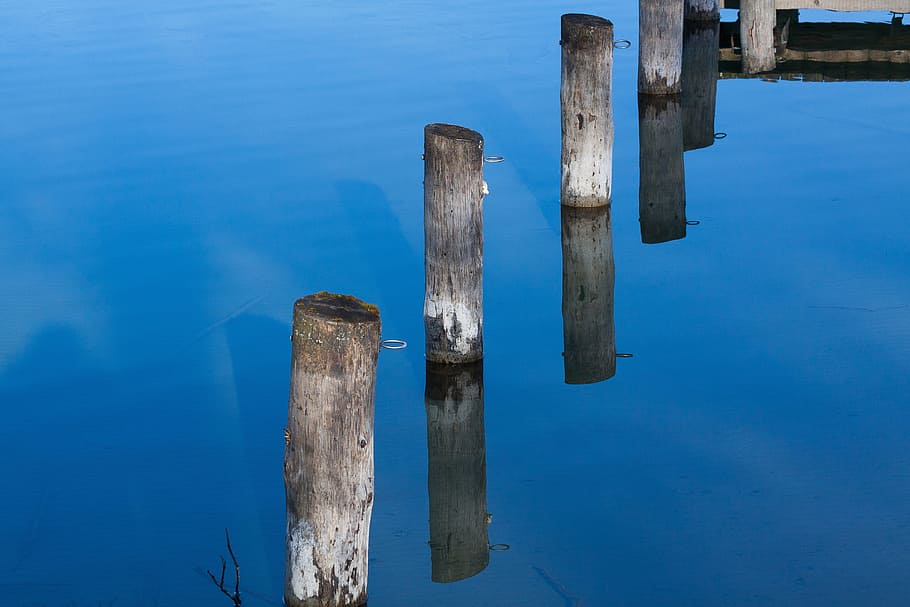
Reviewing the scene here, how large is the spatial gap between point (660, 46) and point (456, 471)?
6.70 m

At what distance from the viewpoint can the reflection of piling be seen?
18.6ft

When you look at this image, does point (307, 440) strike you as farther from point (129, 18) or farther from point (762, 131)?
point (129, 18)

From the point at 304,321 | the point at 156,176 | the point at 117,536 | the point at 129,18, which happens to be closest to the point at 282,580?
the point at 117,536

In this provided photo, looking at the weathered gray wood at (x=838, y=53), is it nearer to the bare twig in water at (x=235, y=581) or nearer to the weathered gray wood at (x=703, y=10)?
the weathered gray wood at (x=703, y=10)

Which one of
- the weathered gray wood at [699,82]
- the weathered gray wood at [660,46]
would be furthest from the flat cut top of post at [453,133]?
the weathered gray wood at [699,82]

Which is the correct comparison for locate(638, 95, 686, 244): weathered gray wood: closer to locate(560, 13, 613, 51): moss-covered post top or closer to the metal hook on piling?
locate(560, 13, 613, 51): moss-covered post top

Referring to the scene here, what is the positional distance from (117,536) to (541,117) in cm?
821

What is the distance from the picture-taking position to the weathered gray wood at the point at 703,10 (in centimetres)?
1599

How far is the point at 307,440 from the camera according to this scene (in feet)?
15.7

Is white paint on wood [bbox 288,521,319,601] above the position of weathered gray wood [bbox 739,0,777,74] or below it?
below

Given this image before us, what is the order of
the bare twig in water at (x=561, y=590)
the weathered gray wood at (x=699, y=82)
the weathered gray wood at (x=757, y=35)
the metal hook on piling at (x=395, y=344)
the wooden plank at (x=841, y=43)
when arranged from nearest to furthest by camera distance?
the bare twig in water at (x=561, y=590) < the metal hook on piling at (x=395, y=344) < the weathered gray wood at (x=699, y=82) < the weathered gray wood at (x=757, y=35) < the wooden plank at (x=841, y=43)

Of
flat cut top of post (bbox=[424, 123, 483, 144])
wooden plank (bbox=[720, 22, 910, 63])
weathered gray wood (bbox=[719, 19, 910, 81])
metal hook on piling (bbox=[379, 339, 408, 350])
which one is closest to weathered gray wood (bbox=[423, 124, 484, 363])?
flat cut top of post (bbox=[424, 123, 483, 144])

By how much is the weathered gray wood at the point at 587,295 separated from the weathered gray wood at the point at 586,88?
63 cm

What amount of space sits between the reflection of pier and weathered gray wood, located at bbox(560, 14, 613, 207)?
5.56m
